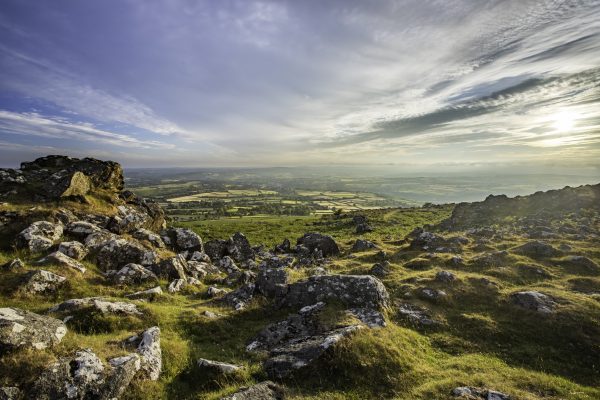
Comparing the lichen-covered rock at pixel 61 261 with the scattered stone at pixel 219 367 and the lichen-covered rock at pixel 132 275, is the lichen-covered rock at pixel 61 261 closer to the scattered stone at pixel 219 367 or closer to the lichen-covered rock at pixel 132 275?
the lichen-covered rock at pixel 132 275

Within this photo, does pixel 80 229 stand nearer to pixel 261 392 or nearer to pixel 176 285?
pixel 176 285

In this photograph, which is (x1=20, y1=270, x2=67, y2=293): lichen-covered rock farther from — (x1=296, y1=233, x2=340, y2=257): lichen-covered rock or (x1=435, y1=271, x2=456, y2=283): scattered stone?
(x1=296, y1=233, x2=340, y2=257): lichen-covered rock

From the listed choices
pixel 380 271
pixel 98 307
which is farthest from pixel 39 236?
pixel 380 271

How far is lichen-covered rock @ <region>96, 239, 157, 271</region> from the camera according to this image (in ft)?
83.5

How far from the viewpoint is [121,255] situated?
1044 inches

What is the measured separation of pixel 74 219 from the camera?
98.2 ft

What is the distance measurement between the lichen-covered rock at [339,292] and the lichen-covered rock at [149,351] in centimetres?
930

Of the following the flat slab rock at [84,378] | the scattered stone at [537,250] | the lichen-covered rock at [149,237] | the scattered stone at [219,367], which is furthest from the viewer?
the scattered stone at [537,250]

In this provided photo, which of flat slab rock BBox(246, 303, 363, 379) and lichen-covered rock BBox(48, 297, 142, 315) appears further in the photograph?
lichen-covered rock BBox(48, 297, 142, 315)

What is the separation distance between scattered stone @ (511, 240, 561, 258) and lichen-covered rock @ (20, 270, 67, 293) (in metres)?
44.8

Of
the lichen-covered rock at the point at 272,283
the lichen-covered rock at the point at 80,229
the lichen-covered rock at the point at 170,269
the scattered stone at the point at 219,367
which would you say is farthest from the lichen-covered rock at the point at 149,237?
the scattered stone at the point at 219,367

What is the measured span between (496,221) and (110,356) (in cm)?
7696

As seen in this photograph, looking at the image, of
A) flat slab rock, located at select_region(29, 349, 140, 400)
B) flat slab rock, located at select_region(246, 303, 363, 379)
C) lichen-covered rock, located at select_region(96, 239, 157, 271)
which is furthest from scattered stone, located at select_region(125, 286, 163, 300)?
flat slab rock, located at select_region(29, 349, 140, 400)

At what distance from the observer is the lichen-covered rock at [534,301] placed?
20859mm
